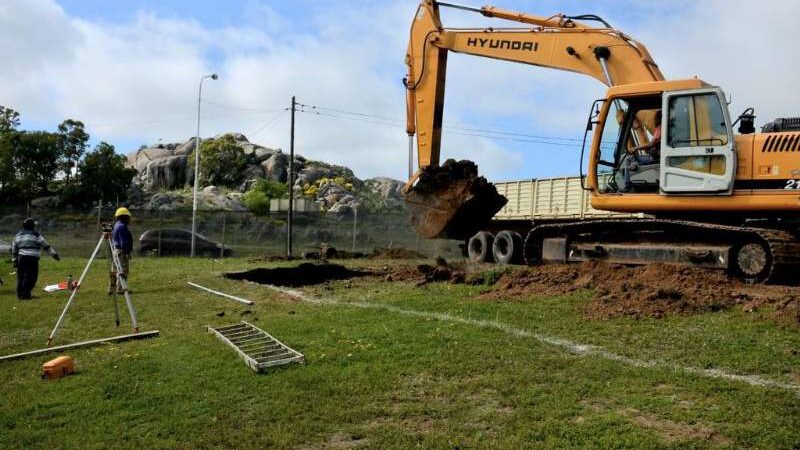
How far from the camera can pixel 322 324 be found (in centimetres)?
987

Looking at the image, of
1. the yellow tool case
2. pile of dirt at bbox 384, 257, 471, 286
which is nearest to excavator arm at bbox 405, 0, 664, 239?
pile of dirt at bbox 384, 257, 471, 286

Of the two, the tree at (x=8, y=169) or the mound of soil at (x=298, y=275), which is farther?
the tree at (x=8, y=169)

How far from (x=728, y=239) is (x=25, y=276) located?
13.6m

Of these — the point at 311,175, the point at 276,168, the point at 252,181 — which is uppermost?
the point at 276,168

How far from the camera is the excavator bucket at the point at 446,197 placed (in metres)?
17.1

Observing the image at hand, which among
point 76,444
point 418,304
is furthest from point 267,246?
point 76,444

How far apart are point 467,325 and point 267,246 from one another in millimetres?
22833

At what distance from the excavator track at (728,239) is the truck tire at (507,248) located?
2.61 metres

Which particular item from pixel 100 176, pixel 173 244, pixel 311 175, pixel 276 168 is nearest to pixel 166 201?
pixel 100 176

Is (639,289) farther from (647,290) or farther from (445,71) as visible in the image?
(445,71)

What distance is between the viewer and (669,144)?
38.0 ft

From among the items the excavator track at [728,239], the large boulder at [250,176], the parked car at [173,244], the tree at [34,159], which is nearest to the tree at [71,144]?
the tree at [34,159]

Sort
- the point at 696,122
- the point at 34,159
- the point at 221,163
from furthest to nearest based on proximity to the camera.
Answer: the point at 221,163, the point at 34,159, the point at 696,122

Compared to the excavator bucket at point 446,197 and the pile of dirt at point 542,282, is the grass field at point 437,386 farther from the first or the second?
the excavator bucket at point 446,197
